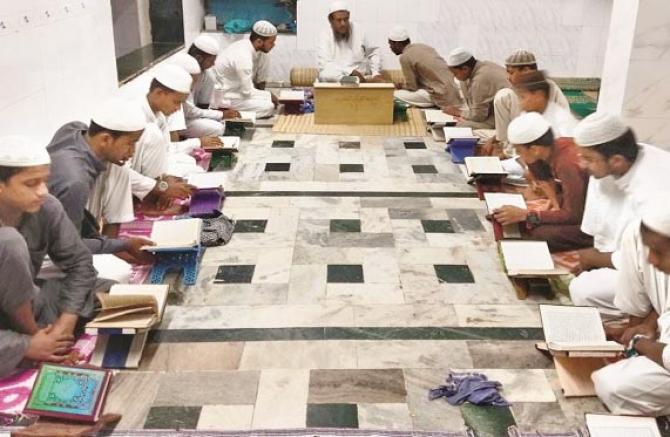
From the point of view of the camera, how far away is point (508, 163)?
17.9 ft

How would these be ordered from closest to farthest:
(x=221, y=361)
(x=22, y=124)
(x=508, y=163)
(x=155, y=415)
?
(x=155, y=415) < (x=221, y=361) < (x=22, y=124) < (x=508, y=163)

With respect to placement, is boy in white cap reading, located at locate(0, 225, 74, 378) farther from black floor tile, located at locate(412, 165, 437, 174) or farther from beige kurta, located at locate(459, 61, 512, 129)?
beige kurta, located at locate(459, 61, 512, 129)

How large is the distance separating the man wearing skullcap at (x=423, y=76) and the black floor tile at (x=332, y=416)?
5226 mm

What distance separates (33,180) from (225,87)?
15.8ft

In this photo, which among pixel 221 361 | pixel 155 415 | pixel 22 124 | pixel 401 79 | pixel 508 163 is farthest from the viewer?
pixel 401 79

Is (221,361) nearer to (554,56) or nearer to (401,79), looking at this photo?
(401,79)

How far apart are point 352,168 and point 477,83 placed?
1441mm

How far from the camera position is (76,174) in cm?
344

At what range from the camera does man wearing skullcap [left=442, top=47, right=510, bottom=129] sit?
621cm

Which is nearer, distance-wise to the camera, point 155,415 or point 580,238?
point 155,415

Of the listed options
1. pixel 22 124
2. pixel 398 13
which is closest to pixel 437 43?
pixel 398 13

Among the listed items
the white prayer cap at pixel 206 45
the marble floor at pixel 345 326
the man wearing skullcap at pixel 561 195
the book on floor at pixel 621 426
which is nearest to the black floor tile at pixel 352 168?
the marble floor at pixel 345 326

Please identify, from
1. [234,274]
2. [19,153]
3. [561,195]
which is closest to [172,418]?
[19,153]

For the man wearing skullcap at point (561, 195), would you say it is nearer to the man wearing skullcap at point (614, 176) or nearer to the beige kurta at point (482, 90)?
the man wearing skullcap at point (614, 176)
